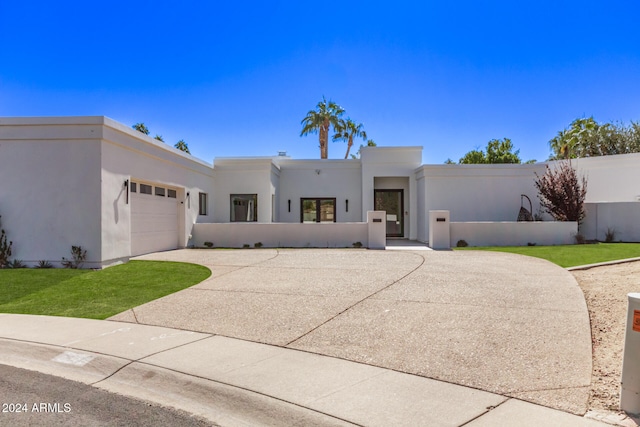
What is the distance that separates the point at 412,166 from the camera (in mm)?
22031

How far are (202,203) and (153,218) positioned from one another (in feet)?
15.2

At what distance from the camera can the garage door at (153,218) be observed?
1420 cm

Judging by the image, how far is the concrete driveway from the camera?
4.67m

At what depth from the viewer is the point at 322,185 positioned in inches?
931

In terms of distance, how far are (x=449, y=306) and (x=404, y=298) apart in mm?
921

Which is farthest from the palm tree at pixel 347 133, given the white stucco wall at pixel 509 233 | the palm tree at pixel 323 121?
the white stucco wall at pixel 509 233

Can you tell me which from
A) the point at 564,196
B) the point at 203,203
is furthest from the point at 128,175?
the point at 564,196

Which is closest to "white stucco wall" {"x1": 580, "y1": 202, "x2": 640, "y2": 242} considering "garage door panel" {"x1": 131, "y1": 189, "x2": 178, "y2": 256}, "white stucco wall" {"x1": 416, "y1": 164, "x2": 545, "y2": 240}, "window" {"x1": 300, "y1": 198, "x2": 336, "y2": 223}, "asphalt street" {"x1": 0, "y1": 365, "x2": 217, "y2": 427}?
"white stucco wall" {"x1": 416, "y1": 164, "x2": 545, "y2": 240}

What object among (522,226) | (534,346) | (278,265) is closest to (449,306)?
(534,346)

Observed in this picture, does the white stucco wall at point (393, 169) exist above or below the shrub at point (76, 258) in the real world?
above

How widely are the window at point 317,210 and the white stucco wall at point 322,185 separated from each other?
24 cm

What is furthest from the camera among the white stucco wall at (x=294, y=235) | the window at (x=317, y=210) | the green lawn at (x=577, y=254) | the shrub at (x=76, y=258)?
the window at (x=317, y=210)

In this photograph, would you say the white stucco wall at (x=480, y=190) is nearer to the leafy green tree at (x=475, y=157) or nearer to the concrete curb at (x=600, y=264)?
the concrete curb at (x=600, y=264)

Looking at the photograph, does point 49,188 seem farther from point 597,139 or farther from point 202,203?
point 597,139
